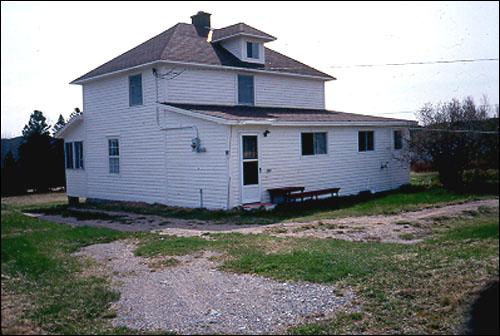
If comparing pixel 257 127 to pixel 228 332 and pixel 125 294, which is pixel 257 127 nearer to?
pixel 125 294

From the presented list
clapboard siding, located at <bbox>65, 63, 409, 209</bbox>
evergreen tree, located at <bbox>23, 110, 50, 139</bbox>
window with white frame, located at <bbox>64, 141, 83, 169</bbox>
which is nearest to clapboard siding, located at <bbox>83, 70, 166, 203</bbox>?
clapboard siding, located at <bbox>65, 63, 409, 209</bbox>

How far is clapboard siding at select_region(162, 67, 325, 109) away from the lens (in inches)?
754

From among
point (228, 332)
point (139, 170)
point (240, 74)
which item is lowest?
point (228, 332)

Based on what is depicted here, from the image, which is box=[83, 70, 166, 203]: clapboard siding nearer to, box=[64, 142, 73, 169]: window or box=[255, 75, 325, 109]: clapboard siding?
box=[64, 142, 73, 169]: window

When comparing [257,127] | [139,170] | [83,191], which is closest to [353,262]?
[257,127]

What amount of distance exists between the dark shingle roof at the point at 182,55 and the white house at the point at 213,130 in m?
0.07

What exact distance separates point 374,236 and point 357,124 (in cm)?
1097

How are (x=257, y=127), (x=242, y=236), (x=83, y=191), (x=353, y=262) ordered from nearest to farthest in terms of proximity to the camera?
(x=353, y=262) → (x=242, y=236) → (x=257, y=127) → (x=83, y=191)

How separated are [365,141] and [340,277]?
15.7m

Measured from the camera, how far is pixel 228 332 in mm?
5211

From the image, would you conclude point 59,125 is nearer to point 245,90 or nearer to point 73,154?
point 73,154

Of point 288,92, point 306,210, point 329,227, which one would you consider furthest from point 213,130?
point 288,92

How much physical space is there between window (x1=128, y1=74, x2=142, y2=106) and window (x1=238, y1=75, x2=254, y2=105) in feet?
13.3

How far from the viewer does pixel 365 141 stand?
22000mm
